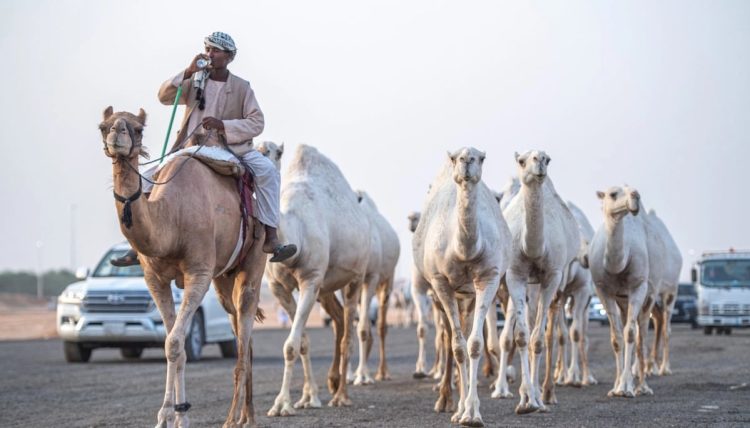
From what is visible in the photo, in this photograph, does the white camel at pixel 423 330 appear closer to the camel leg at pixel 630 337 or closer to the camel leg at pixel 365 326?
the camel leg at pixel 365 326

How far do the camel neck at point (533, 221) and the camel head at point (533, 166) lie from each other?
90mm

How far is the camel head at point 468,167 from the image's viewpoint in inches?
492

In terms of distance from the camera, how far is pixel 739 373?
63.5ft

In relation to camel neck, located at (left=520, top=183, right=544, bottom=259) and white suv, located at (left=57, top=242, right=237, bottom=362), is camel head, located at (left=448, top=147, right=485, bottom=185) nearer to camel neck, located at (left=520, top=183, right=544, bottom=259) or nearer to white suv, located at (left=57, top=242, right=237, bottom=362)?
camel neck, located at (left=520, top=183, right=544, bottom=259)

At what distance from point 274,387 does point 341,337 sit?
6.28ft

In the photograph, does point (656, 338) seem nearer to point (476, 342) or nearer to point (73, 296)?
point (476, 342)

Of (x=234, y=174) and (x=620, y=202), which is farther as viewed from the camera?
(x=620, y=202)

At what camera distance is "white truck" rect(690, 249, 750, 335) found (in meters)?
36.4

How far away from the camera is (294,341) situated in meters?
13.5

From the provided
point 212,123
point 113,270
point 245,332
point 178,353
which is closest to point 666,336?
point 113,270

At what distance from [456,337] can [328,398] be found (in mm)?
3303

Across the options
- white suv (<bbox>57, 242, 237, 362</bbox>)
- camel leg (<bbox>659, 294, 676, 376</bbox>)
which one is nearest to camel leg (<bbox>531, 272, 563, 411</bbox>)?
camel leg (<bbox>659, 294, 676, 376</bbox>)

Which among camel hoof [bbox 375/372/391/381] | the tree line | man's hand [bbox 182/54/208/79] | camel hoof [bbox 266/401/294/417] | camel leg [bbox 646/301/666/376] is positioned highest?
the tree line

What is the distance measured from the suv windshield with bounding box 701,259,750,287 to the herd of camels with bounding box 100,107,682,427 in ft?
55.0
